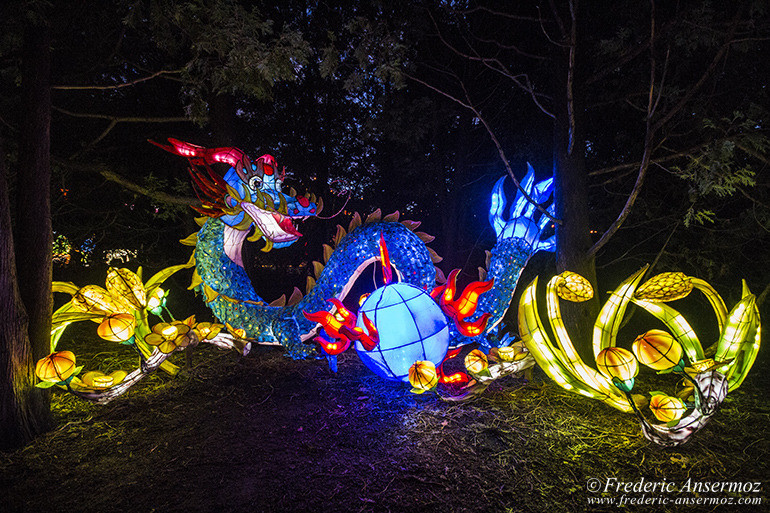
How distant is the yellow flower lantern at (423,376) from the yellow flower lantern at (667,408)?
161 cm

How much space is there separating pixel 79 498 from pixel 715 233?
27.5 feet

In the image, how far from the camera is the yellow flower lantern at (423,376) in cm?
319

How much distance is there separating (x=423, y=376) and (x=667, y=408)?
1.77 m

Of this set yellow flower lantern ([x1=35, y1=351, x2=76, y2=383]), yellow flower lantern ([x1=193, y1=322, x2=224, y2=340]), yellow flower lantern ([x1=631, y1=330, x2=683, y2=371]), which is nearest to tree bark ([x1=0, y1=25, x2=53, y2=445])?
yellow flower lantern ([x1=35, y1=351, x2=76, y2=383])

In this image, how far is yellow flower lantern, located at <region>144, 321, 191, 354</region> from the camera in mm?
3543

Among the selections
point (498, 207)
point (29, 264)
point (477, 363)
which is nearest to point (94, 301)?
point (29, 264)

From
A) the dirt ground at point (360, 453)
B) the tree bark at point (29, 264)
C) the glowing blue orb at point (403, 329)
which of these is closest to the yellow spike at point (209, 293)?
the dirt ground at point (360, 453)

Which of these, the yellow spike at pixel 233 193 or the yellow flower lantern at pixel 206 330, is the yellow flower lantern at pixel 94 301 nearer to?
the yellow flower lantern at pixel 206 330

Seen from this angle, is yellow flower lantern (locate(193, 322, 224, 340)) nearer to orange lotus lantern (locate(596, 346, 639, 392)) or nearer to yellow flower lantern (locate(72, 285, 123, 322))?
yellow flower lantern (locate(72, 285, 123, 322))

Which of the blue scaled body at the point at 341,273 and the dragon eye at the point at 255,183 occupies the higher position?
the dragon eye at the point at 255,183

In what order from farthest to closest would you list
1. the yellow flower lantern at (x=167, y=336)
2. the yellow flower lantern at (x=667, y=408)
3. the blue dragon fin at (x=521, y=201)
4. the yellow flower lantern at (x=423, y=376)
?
the blue dragon fin at (x=521, y=201) → the yellow flower lantern at (x=167, y=336) → the yellow flower lantern at (x=423, y=376) → the yellow flower lantern at (x=667, y=408)

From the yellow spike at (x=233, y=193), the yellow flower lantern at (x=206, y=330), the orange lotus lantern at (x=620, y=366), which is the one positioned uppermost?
the yellow spike at (x=233, y=193)

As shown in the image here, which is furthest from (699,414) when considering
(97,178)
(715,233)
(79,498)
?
(97,178)

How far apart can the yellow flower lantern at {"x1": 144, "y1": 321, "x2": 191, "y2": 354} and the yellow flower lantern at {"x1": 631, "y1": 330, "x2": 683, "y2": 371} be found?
396cm
